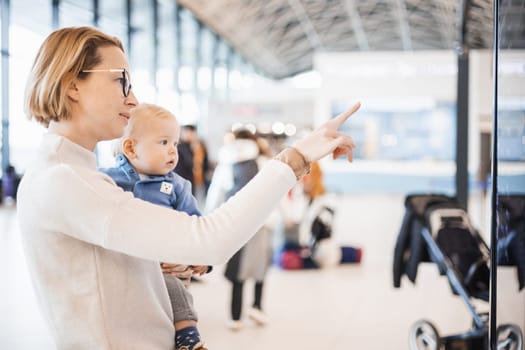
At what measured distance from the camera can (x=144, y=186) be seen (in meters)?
1.49

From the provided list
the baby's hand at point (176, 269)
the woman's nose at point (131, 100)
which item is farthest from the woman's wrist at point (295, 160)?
the baby's hand at point (176, 269)

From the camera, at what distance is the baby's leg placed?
152 cm

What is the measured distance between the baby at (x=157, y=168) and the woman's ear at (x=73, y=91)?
7.0 inches

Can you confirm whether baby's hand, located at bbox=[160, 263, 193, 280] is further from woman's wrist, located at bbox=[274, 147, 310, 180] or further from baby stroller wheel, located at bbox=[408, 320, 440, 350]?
baby stroller wheel, located at bbox=[408, 320, 440, 350]

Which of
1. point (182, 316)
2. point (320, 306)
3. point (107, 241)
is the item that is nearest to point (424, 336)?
point (320, 306)

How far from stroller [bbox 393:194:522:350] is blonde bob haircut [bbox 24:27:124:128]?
272 cm

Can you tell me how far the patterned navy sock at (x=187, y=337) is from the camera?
1513 mm

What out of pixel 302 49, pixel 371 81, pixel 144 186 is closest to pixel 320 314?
pixel 144 186

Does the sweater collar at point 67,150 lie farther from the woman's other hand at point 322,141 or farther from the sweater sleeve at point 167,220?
the woman's other hand at point 322,141

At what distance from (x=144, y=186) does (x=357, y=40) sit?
2454 cm

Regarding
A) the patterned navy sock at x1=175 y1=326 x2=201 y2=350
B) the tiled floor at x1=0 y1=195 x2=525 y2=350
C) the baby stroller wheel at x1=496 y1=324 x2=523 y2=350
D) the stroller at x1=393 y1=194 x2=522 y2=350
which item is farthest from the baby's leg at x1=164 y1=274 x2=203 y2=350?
the stroller at x1=393 y1=194 x2=522 y2=350

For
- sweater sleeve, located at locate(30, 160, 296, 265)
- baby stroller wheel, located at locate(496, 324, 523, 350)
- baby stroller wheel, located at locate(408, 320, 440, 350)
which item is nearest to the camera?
sweater sleeve, located at locate(30, 160, 296, 265)

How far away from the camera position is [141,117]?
4.84 feet

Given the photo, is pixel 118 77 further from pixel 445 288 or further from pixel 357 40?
pixel 357 40
